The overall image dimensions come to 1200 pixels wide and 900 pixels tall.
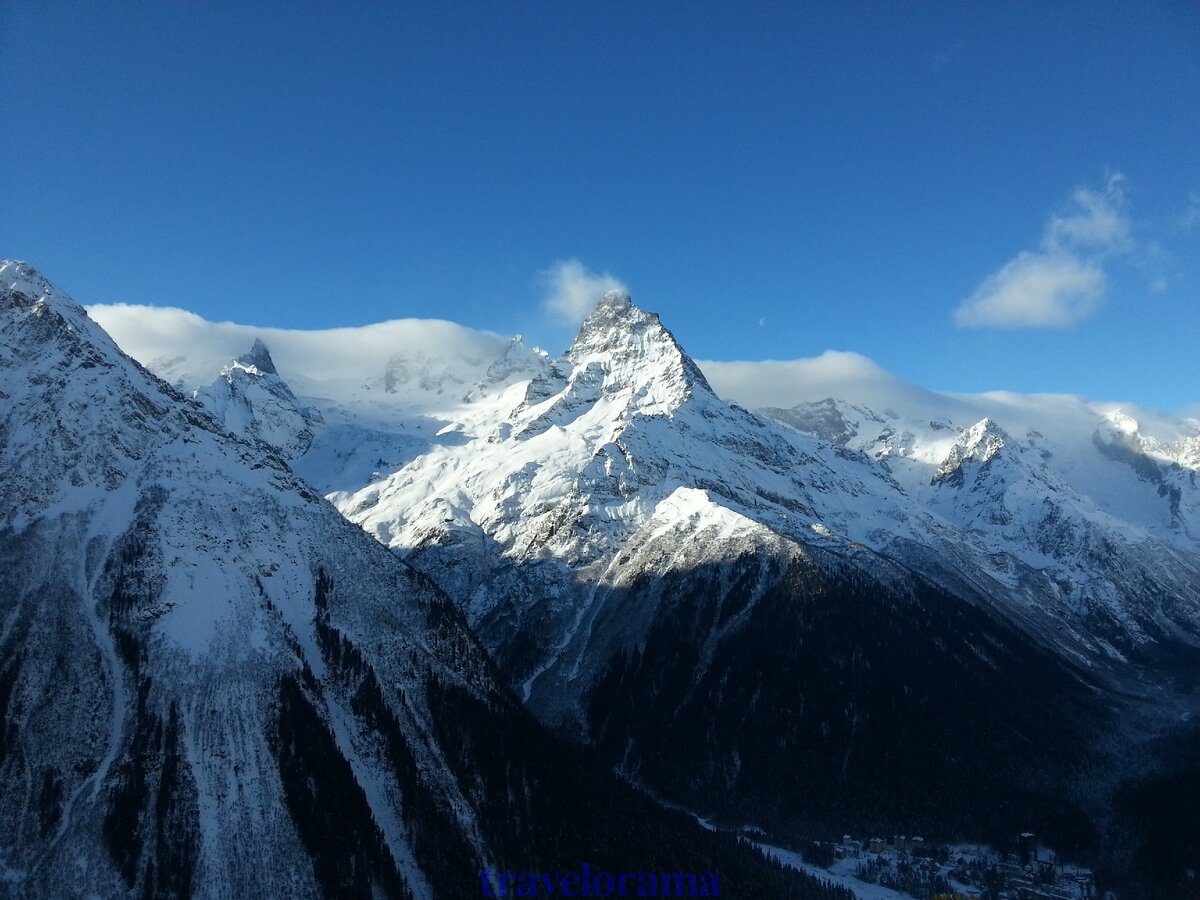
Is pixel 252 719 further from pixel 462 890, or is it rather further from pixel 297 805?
pixel 462 890

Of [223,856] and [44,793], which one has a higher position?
[44,793]

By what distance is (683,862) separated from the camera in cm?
18700

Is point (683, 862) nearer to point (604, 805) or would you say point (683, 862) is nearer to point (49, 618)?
point (604, 805)

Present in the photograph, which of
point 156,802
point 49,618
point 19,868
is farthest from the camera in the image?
point 49,618

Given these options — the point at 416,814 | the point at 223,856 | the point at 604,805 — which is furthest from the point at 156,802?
the point at 604,805

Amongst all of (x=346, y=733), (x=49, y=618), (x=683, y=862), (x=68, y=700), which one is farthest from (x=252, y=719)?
(x=683, y=862)

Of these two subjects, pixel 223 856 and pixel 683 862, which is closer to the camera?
pixel 223 856

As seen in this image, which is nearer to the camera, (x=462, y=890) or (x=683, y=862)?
(x=462, y=890)

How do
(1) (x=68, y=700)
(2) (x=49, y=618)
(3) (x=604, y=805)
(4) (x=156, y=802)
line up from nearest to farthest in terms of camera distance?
(4) (x=156, y=802) → (1) (x=68, y=700) → (2) (x=49, y=618) → (3) (x=604, y=805)

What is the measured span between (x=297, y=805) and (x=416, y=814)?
22202 millimetres

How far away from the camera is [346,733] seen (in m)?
187

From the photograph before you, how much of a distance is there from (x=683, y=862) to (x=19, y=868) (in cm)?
11540

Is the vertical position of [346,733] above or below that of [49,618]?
below

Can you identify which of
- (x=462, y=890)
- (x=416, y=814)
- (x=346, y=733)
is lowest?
(x=462, y=890)
